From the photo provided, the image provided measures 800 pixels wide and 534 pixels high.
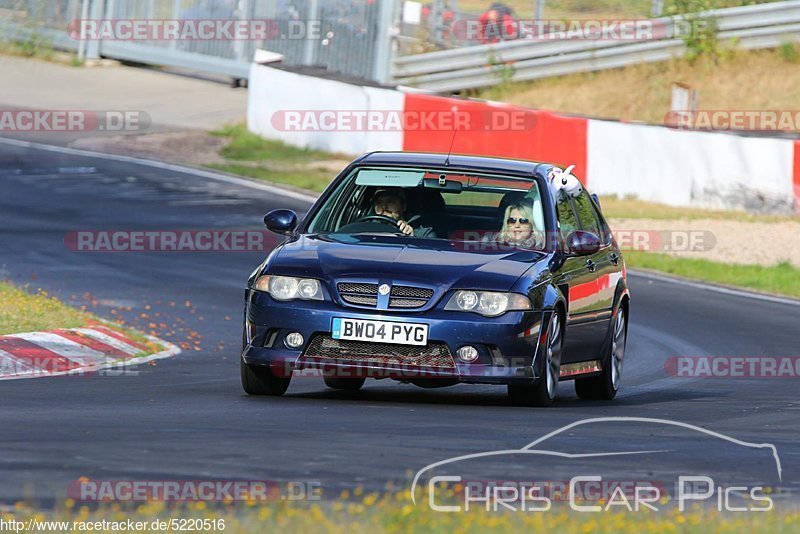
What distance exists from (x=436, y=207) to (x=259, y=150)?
68.9ft

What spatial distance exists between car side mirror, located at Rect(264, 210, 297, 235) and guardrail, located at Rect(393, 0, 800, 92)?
85.9ft

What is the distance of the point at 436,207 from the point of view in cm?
1034

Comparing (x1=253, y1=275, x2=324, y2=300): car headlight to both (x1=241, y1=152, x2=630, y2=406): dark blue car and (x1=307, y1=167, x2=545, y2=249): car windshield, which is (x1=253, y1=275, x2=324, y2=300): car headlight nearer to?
(x1=241, y1=152, x2=630, y2=406): dark blue car

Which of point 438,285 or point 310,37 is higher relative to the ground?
point 310,37

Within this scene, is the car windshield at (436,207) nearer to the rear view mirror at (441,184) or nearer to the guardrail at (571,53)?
the rear view mirror at (441,184)

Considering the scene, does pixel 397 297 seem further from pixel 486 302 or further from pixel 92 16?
pixel 92 16

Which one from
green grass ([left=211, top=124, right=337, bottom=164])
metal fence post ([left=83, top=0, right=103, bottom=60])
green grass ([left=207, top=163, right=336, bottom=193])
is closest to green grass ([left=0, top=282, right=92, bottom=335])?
green grass ([left=207, top=163, right=336, bottom=193])

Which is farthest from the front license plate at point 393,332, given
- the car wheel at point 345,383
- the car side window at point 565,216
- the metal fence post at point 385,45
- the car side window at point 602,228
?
the metal fence post at point 385,45

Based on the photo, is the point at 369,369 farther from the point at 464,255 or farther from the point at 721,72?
the point at 721,72

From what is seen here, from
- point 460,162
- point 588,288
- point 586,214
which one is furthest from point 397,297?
point 586,214

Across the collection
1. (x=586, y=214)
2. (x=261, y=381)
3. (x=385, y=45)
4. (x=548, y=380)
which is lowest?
(x=261, y=381)

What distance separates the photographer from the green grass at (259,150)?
1187 inches

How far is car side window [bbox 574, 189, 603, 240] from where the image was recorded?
1107cm

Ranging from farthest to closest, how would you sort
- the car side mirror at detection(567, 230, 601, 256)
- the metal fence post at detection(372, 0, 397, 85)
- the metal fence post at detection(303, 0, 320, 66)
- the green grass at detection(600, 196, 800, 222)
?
the metal fence post at detection(372, 0, 397, 85) < the metal fence post at detection(303, 0, 320, 66) < the green grass at detection(600, 196, 800, 222) < the car side mirror at detection(567, 230, 601, 256)
